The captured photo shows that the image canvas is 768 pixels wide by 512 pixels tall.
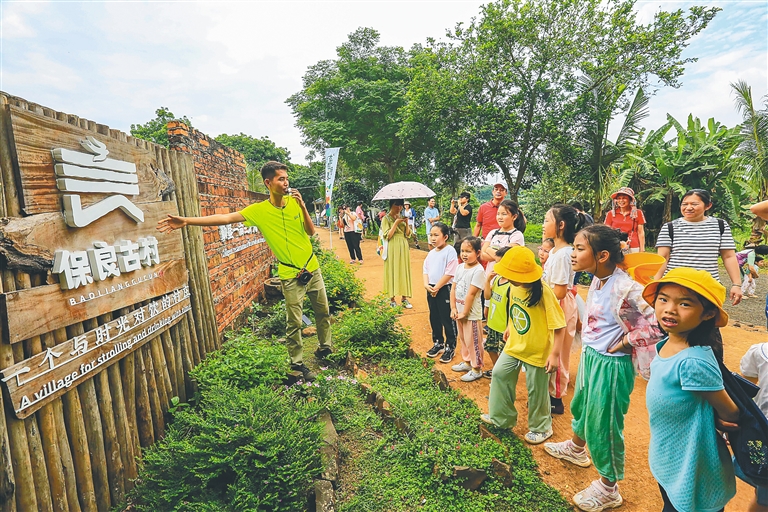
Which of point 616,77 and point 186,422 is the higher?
point 616,77

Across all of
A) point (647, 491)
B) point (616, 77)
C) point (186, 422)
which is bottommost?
point (647, 491)

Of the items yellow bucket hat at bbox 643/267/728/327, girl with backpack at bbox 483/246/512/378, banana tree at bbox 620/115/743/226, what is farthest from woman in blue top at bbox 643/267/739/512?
banana tree at bbox 620/115/743/226

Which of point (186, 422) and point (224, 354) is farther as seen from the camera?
point (224, 354)

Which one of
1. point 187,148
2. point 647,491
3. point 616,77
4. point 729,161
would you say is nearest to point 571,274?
point 647,491

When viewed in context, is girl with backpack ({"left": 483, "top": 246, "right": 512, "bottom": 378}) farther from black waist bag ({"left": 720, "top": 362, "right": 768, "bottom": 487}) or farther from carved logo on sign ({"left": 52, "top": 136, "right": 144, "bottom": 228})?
carved logo on sign ({"left": 52, "top": 136, "right": 144, "bottom": 228})

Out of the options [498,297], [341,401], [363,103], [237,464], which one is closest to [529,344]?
[498,297]

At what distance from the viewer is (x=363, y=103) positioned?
58.5 feet

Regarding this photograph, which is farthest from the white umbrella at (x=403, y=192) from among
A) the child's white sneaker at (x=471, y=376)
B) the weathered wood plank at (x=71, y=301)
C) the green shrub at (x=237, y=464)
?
the green shrub at (x=237, y=464)

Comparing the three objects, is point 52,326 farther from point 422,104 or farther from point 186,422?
point 422,104

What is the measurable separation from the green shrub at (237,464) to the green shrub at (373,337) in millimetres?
1582

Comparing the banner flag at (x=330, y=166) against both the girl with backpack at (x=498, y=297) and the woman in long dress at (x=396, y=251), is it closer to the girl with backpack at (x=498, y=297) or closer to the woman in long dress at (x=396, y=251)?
the woman in long dress at (x=396, y=251)

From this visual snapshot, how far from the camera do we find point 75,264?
6.27 ft

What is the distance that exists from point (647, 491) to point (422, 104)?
11.8m

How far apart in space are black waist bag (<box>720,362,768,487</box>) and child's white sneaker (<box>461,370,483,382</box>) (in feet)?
7.31
